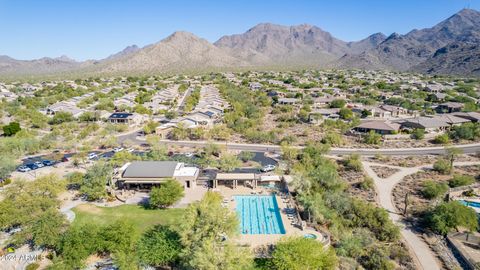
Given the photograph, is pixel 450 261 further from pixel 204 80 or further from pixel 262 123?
pixel 204 80

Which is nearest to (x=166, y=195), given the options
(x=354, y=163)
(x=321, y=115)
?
Result: (x=354, y=163)

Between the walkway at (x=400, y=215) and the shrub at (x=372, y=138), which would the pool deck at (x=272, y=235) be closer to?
the walkway at (x=400, y=215)

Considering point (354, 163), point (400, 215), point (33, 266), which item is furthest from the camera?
point (354, 163)

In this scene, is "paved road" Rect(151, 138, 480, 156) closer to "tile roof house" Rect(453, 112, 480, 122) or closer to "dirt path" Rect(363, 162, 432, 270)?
"dirt path" Rect(363, 162, 432, 270)

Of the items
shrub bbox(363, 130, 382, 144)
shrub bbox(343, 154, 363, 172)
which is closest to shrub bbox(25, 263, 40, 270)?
shrub bbox(343, 154, 363, 172)

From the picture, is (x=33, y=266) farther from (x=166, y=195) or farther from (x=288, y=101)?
(x=288, y=101)

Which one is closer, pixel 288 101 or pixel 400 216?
pixel 400 216
